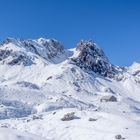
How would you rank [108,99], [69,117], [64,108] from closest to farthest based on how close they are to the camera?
[69,117] → [64,108] → [108,99]

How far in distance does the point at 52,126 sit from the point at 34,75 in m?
114

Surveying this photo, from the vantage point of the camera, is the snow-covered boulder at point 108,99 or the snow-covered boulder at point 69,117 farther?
the snow-covered boulder at point 108,99

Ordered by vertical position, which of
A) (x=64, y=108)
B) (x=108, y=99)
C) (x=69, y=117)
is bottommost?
(x=69, y=117)

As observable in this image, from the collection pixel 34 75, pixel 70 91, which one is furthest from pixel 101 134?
pixel 34 75

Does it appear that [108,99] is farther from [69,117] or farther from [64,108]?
[69,117]

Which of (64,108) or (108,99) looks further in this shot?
(108,99)

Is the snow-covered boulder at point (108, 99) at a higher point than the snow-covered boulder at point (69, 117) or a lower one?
higher

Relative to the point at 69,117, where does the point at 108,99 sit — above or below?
above

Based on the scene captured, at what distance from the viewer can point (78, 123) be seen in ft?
265

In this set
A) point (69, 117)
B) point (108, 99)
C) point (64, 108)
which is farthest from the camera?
point (108, 99)

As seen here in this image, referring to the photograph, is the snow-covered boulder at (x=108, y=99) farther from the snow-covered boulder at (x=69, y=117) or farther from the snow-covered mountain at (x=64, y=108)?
the snow-covered boulder at (x=69, y=117)

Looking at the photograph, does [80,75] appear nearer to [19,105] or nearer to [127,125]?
[19,105]

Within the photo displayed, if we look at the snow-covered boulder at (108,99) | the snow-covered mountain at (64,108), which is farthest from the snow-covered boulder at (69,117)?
the snow-covered boulder at (108,99)

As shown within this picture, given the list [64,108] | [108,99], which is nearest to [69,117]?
[64,108]
